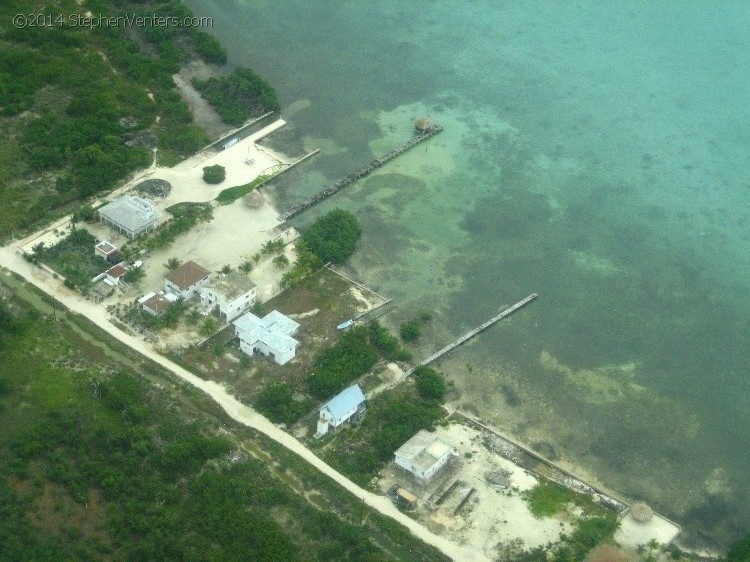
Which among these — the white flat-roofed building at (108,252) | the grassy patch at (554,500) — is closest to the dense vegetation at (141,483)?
the grassy patch at (554,500)

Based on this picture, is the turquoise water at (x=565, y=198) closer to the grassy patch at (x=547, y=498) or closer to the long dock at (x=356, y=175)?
the long dock at (x=356, y=175)

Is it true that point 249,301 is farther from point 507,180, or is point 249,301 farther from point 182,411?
point 507,180

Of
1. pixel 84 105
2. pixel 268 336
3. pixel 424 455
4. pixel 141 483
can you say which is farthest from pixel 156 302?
pixel 84 105

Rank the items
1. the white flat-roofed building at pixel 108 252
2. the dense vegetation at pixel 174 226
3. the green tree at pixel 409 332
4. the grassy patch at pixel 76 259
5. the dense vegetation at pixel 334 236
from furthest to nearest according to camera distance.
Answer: the dense vegetation at pixel 334 236 → the dense vegetation at pixel 174 226 → the white flat-roofed building at pixel 108 252 → the grassy patch at pixel 76 259 → the green tree at pixel 409 332

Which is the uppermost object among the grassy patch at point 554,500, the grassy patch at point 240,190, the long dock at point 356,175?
the grassy patch at point 240,190

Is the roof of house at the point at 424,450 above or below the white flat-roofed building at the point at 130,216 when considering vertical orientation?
below

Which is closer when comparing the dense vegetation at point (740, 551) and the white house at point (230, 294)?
the dense vegetation at point (740, 551)
